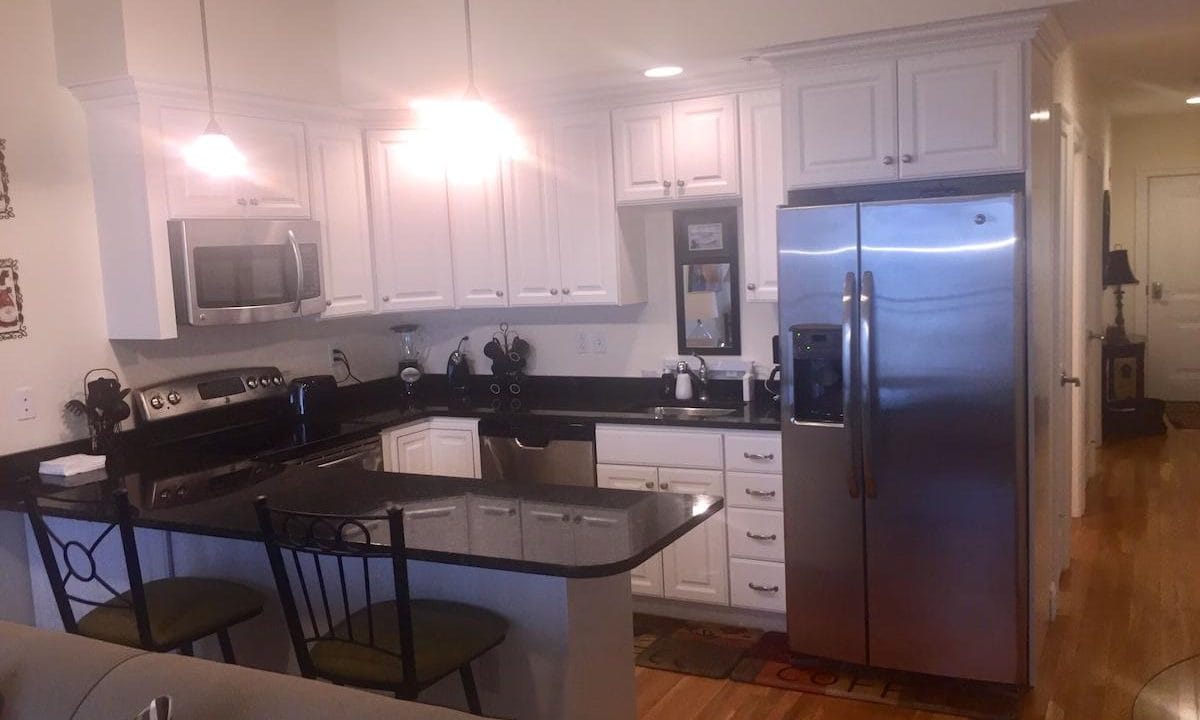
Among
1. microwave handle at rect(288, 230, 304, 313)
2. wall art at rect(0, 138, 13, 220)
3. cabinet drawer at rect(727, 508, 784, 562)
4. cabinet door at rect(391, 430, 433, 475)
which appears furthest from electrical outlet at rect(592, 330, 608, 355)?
wall art at rect(0, 138, 13, 220)

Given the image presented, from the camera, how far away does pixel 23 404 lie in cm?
358

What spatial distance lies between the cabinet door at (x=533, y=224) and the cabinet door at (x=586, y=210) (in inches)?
1.4

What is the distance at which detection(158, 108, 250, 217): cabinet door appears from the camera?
147 inches

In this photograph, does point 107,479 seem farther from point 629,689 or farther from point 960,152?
point 960,152

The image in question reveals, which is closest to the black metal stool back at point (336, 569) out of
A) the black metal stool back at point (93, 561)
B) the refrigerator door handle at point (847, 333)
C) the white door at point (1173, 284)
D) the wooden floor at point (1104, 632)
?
the black metal stool back at point (93, 561)

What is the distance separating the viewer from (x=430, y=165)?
478 centimetres

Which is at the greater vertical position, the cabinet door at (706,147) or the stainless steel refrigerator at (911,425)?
the cabinet door at (706,147)

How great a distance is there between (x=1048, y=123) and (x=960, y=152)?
0.64 metres

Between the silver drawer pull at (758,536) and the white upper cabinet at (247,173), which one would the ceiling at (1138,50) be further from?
the white upper cabinet at (247,173)

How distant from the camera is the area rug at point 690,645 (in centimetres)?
385

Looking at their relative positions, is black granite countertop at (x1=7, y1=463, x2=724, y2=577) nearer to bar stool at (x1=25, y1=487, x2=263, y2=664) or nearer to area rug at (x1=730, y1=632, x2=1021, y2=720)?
bar stool at (x1=25, y1=487, x2=263, y2=664)

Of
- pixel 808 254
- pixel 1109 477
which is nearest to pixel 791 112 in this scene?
pixel 808 254

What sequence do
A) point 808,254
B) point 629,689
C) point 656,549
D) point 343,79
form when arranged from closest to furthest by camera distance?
point 656,549 → point 629,689 → point 808,254 → point 343,79

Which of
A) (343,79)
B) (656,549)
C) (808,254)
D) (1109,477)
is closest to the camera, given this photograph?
(656,549)
